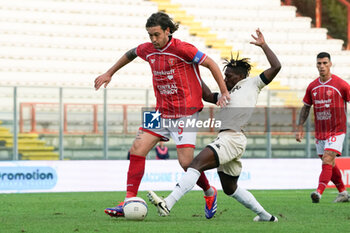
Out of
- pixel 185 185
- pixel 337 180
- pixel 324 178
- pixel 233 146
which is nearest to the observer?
pixel 185 185

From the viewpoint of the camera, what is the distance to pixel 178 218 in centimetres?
808

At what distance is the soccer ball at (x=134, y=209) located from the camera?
736cm

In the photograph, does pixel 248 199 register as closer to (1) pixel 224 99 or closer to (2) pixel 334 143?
(1) pixel 224 99

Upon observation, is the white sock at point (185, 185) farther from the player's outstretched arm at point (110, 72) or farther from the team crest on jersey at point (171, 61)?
the player's outstretched arm at point (110, 72)

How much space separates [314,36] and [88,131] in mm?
11508

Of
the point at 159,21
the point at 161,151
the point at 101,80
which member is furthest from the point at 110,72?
the point at 161,151

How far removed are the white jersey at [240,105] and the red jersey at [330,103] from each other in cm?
370

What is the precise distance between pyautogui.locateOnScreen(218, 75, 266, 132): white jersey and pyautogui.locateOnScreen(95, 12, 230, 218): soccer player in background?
0.39 meters

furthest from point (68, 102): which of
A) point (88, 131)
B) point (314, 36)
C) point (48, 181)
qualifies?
point (314, 36)

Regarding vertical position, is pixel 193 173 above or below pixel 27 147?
above

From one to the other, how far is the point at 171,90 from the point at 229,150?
100cm

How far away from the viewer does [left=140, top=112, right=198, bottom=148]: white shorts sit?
7.78m

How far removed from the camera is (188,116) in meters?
7.82

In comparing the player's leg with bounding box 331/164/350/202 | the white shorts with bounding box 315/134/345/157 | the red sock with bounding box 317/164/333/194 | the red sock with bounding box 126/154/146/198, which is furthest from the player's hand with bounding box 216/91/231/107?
the player's leg with bounding box 331/164/350/202
